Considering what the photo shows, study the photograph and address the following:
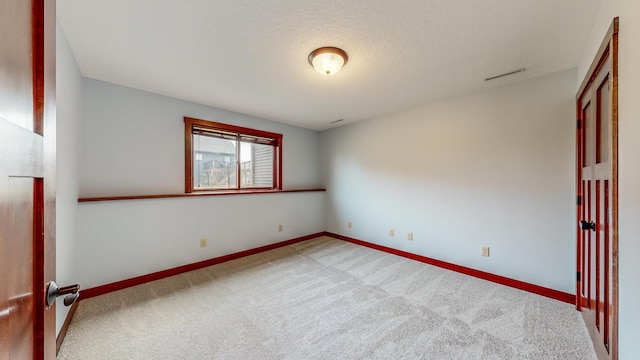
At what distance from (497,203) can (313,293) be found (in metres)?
2.29

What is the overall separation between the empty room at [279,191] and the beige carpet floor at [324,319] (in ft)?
0.06

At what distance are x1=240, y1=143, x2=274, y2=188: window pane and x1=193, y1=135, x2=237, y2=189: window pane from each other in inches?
7.1

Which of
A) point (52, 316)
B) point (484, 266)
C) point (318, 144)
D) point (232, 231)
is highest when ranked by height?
point (318, 144)

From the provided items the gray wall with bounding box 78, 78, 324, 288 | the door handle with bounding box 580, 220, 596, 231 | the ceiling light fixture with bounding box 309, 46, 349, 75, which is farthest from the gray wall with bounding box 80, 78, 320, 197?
the door handle with bounding box 580, 220, 596, 231

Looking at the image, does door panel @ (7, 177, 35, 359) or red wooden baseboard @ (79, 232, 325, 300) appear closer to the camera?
door panel @ (7, 177, 35, 359)

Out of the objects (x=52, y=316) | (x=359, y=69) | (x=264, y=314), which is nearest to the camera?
(x=52, y=316)

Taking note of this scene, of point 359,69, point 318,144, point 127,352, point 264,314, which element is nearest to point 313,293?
point 264,314

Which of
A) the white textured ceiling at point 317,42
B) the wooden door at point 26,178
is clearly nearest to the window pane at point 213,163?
the white textured ceiling at point 317,42

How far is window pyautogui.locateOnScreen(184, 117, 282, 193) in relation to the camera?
3230mm

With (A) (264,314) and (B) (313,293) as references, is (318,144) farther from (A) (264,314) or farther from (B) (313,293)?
(A) (264,314)

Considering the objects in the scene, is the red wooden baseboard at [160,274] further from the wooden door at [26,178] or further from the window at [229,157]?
the wooden door at [26,178]

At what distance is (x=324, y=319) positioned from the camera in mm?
2014

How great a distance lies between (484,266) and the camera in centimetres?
278

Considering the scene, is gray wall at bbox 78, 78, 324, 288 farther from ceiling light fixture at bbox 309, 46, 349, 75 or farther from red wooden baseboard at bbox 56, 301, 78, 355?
ceiling light fixture at bbox 309, 46, 349, 75
